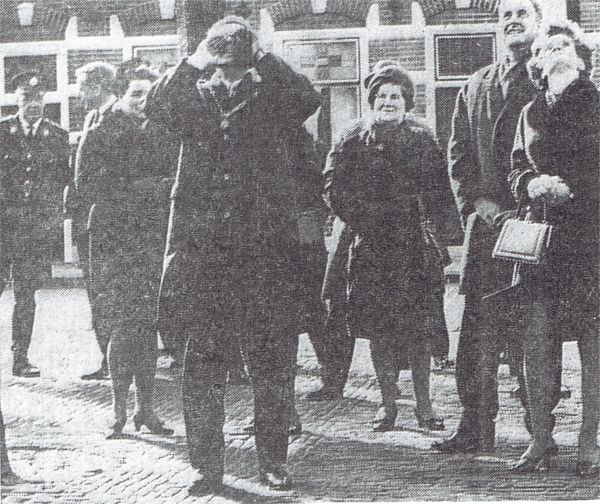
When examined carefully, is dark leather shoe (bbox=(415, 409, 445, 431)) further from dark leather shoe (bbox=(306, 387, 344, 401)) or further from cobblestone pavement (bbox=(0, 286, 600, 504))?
dark leather shoe (bbox=(306, 387, 344, 401))

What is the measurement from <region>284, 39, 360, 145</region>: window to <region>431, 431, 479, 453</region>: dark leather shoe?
1.36 meters

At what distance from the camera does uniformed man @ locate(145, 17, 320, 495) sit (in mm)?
3102

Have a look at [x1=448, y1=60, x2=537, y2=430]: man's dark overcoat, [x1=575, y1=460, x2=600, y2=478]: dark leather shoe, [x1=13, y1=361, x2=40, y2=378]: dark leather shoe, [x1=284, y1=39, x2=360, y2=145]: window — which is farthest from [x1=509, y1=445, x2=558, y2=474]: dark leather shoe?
[x1=13, y1=361, x2=40, y2=378]: dark leather shoe

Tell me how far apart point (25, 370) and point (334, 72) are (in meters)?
1.91

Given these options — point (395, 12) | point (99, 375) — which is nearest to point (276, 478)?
point (99, 375)

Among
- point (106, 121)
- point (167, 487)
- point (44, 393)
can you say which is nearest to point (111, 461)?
point (167, 487)

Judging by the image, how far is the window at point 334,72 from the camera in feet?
12.5

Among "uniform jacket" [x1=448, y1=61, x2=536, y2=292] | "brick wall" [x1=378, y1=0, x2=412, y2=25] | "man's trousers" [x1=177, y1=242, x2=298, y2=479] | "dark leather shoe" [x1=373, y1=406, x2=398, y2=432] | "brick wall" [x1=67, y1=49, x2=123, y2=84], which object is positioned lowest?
"dark leather shoe" [x1=373, y1=406, x2=398, y2=432]

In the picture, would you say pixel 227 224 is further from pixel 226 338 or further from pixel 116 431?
pixel 116 431

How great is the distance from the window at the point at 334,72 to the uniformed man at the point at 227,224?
0.70 meters

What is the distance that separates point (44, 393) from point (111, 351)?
21.3 inches

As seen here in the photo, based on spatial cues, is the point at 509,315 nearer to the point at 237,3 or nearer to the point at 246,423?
the point at 246,423

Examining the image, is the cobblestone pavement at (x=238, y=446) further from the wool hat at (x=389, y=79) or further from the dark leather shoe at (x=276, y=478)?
the wool hat at (x=389, y=79)

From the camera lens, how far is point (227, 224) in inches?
123
